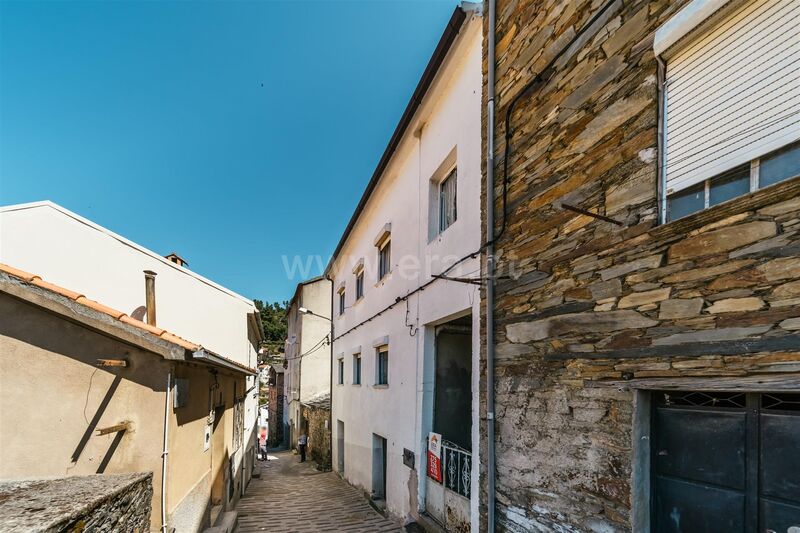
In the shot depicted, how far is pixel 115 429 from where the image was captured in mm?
4102

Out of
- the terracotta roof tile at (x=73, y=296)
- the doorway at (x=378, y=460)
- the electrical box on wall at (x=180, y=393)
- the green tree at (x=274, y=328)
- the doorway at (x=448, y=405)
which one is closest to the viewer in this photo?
the terracotta roof tile at (x=73, y=296)

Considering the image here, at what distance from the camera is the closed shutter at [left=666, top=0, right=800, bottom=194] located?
7.60 ft

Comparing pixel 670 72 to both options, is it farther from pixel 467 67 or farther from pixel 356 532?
pixel 356 532

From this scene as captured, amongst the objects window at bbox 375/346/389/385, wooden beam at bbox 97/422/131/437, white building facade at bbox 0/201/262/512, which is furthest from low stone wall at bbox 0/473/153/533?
window at bbox 375/346/389/385

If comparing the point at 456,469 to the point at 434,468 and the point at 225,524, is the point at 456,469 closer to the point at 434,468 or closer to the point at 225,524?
the point at 434,468

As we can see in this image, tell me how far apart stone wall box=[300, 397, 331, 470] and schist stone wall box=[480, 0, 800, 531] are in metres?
11.5

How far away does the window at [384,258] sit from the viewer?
9.74 meters

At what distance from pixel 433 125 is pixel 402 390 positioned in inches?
185

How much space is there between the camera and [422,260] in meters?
7.27

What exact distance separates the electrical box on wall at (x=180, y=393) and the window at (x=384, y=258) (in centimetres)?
527

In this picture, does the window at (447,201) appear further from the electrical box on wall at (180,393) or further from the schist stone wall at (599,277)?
the electrical box on wall at (180,393)

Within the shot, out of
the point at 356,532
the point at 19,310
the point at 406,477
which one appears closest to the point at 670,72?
the point at 19,310

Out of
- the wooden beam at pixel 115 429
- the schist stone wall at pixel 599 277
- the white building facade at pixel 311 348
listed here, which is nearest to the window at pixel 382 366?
the schist stone wall at pixel 599 277

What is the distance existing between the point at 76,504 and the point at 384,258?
26.2ft
